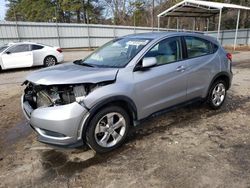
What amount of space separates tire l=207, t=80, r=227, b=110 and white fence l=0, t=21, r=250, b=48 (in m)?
18.3

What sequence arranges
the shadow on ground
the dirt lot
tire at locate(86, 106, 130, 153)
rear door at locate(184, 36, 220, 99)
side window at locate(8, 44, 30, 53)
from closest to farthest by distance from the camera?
the dirt lot, the shadow on ground, tire at locate(86, 106, 130, 153), rear door at locate(184, 36, 220, 99), side window at locate(8, 44, 30, 53)

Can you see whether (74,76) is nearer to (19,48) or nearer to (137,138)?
(137,138)

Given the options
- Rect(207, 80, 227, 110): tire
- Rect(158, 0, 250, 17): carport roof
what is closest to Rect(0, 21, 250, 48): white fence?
Rect(158, 0, 250, 17): carport roof

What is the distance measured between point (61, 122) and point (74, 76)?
0.65m

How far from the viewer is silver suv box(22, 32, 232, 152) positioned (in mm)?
3178

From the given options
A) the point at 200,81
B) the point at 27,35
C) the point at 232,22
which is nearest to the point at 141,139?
the point at 200,81

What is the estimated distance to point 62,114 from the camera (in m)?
3.06

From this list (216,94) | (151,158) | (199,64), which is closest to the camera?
(151,158)

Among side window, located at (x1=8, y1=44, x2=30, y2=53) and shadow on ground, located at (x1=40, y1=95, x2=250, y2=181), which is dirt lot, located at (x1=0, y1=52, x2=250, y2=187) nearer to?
shadow on ground, located at (x1=40, y1=95, x2=250, y2=181)

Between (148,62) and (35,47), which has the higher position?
(148,62)

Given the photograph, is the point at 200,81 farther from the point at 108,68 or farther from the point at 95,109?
the point at 95,109

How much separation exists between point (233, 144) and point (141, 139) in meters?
1.43

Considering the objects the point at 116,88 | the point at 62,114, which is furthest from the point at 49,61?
the point at 62,114

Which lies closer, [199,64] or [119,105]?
[119,105]
